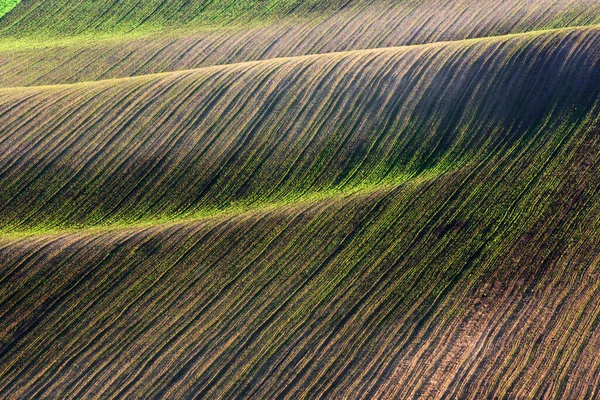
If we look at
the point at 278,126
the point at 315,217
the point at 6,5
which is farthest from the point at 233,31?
the point at 315,217

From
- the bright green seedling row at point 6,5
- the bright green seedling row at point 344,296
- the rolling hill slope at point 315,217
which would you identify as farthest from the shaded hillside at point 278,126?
the bright green seedling row at point 6,5

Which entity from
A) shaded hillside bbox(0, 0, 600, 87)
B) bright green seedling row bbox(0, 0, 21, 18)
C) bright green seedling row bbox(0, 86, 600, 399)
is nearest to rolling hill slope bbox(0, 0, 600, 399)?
bright green seedling row bbox(0, 86, 600, 399)

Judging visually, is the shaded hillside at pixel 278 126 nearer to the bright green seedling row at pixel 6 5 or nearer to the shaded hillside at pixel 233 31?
the shaded hillside at pixel 233 31

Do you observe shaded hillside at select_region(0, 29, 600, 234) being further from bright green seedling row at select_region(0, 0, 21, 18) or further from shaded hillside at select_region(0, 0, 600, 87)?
bright green seedling row at select_region(0, 0, 21, 18)

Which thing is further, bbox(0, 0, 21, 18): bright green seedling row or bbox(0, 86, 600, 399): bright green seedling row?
bbox(0, 0, 21, 18): bright green seedling row

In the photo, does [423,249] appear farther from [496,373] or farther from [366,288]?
[496,373]

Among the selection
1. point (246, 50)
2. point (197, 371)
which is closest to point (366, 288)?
point (197, 371)
